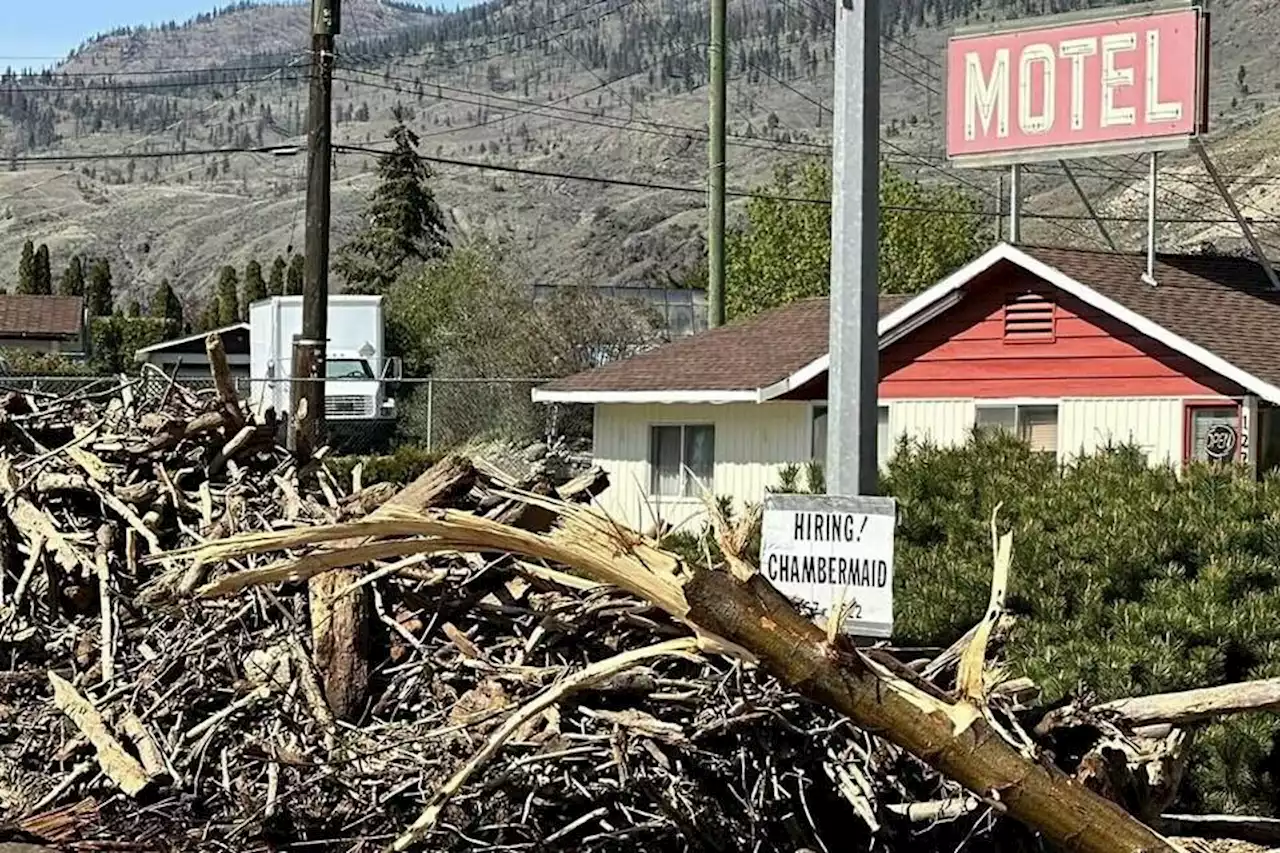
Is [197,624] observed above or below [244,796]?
above

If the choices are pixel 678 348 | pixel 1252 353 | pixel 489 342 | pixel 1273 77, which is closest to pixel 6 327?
pixel 489 342

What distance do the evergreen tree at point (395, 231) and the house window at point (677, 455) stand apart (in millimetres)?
59722

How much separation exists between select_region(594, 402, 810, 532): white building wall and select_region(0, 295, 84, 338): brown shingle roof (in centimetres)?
4230

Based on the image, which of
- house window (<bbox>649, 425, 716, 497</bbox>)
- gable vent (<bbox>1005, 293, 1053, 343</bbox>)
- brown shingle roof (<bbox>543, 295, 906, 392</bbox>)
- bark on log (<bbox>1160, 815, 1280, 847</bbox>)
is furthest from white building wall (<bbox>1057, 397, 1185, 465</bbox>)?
bark on log (<bbox>1160, 815, 1280, 847</bbox>)

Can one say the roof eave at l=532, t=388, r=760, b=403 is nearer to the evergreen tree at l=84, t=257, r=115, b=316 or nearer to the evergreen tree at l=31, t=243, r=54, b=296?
the evergreen tree at l=84, t=257, r=115, b=316

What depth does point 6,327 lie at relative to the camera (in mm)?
64625

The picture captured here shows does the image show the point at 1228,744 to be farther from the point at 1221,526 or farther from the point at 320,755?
the point at 320,755

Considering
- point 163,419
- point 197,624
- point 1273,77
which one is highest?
point 1273,77

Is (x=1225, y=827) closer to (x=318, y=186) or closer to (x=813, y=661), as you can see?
(x=813, y=661)

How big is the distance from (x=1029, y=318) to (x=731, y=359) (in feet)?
15.8

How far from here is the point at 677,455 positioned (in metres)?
26.2

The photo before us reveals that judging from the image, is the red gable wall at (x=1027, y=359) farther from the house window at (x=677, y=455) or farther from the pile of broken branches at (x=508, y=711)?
the pile of broken branches at (x=508, y=711)

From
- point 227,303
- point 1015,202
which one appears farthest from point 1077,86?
point 227,303

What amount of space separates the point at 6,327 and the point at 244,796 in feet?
201
